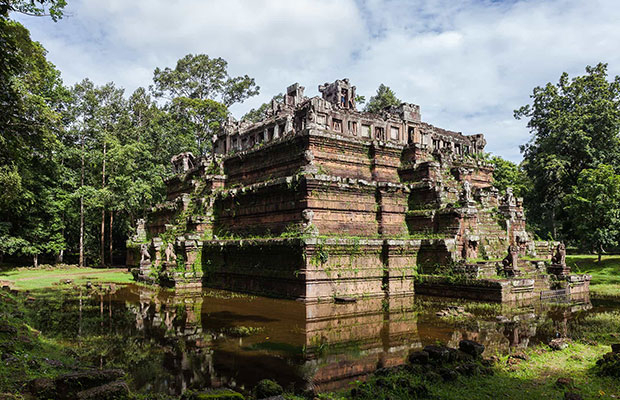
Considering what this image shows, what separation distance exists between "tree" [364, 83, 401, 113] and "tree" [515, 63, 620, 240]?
16451mm

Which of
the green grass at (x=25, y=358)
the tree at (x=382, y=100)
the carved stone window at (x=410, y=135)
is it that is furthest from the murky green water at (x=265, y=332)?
the tree at (x=382, y=100)

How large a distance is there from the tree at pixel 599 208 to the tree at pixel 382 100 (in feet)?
82.9

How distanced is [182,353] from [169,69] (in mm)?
45914

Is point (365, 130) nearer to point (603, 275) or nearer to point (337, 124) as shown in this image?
point (337, 124)

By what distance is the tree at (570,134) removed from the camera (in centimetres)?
3206

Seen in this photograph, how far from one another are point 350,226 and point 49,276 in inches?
746

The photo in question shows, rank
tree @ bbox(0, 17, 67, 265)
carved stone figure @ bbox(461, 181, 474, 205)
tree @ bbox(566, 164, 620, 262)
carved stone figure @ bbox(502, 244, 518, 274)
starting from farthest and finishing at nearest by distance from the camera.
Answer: tree @ bbox(566, 164, 620, 262) → tree @ bbox(0, 17, 67, 265) → carved stone figure @ bbox(461, 181, 474, 205) → carved stone figure @ bbox(502, 244, 518, 274)

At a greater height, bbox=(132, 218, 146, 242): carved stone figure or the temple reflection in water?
bbox=(132, 218, 146, 242): carved stone figure

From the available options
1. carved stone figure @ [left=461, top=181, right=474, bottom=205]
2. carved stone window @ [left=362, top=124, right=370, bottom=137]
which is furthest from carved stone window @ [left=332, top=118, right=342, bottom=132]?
carved stone figure @ [left=461, top=181, right=474, bottom=205]

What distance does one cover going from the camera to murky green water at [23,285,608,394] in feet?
24.9

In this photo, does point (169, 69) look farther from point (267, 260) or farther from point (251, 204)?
point (267, 260)

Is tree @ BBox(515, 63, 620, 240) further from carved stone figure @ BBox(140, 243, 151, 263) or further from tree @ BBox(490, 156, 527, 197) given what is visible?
carved stone figure @ BBox(140, 243, 151, 263)

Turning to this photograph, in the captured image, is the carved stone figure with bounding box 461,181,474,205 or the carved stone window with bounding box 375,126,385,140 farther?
the carved stone window with bounding box 375,126,385,140

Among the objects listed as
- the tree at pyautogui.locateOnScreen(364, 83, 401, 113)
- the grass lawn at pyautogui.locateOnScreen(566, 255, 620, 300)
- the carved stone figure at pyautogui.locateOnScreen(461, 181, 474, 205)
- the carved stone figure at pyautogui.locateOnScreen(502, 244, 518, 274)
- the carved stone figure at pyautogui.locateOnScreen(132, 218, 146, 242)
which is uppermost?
the tree at pyautogui.locateOnScreen(364, 83, 401, 113)
